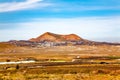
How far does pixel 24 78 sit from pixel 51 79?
17.4 ft

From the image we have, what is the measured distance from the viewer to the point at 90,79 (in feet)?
190

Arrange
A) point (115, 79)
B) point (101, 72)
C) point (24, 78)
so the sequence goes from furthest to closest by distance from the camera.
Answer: point (101, 72), point (24, 78), point (115, 79)

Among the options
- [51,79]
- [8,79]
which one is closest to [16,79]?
[8,79]

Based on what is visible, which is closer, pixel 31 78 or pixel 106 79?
pixel 106 79

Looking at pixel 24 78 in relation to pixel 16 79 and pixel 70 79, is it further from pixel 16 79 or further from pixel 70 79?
pixel 70 79

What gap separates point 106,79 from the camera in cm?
5669

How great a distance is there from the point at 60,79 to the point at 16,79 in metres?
7.82

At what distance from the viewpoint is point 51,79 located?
58.7 m

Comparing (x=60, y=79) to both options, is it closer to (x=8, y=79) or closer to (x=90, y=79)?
(x=90, y=79)

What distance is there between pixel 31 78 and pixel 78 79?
30.1ft

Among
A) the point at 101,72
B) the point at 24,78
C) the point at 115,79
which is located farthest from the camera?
the point at 101,72

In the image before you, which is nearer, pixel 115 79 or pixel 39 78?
pixel 115 79

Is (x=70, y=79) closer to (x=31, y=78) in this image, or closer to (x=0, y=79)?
(x=31, y=78)

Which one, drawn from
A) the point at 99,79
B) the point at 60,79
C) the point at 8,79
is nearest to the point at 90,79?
the point at 99,79
